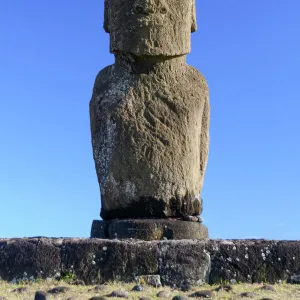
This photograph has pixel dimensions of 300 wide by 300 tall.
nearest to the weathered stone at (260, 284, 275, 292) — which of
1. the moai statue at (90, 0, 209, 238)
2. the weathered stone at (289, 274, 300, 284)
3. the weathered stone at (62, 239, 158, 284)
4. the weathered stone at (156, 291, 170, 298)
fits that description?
the weathered stone at (289, 274, 300, 284)

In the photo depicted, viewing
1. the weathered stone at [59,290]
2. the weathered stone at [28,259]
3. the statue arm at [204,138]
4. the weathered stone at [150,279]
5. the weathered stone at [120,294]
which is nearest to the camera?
the weathered stone at [120,294]

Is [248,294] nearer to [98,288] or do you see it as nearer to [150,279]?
[150,279]

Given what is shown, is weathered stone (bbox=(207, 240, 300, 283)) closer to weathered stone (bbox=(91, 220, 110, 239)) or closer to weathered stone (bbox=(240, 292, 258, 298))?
weathered stone (bbox=(240, 292, 258, 298))

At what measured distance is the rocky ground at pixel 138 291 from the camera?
6453 mm

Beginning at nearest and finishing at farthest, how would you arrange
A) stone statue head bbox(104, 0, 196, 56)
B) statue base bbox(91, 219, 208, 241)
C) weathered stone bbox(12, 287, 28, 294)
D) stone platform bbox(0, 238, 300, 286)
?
weathered stone bbox(12, 287, 28, 294) → stone platform bbox(0, 238, 300, 286) → statue base bbox(91, 219, 208, 241) → stone statue head bbox(104, 0, 196, 56)

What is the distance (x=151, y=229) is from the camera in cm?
808

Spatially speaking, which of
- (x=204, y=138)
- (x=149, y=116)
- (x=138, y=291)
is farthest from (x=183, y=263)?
(x=204, y=138)

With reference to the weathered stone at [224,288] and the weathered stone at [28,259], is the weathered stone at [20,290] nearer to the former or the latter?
the weathered stone at [28,259]

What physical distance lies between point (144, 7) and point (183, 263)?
135 inches

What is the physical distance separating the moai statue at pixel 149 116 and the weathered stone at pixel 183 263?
1.11 metres

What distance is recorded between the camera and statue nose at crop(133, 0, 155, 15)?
337 inches

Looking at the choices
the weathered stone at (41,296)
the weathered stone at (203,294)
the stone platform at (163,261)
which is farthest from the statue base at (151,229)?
the weathered stone at (41,296)

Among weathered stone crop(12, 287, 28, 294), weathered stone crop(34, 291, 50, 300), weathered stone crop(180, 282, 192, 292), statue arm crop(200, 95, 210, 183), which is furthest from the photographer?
statue arm crop(200, 95, 210, 183)

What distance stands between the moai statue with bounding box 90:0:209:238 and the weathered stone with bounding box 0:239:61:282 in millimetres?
1367
